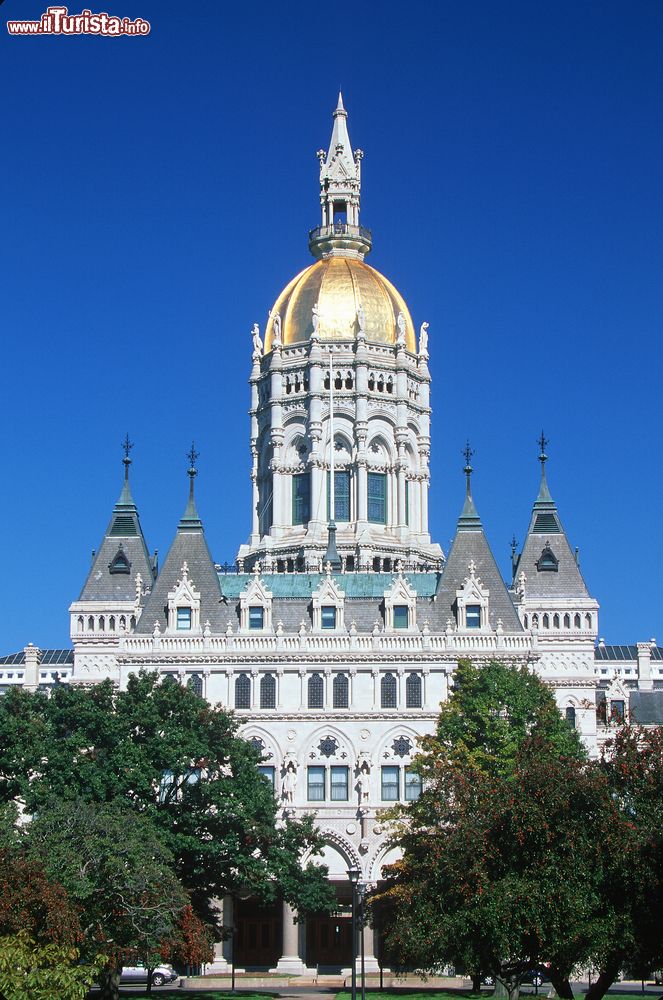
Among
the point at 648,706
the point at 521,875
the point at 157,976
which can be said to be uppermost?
the point at 648,706

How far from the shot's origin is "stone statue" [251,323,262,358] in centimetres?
14250

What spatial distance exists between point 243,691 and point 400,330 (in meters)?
44.6

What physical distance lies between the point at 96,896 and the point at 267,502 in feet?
231

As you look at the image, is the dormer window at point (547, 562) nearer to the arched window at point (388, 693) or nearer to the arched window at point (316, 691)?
the arched window at point (388, 693)

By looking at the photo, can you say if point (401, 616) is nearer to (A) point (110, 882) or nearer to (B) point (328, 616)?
(B) point (328, 616)

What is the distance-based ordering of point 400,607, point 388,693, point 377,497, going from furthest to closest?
point 377,497, point 400,607, point 388,693

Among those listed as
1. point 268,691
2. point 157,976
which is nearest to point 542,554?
point 268,691

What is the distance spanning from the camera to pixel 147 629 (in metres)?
108

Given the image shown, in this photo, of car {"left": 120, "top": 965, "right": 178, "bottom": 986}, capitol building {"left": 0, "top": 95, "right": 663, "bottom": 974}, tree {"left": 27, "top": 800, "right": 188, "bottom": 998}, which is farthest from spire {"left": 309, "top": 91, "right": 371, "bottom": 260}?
tree {"left": 27, "top": 800, "right": 188, "bottom": 998}

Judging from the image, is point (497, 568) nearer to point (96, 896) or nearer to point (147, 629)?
point (147, 629)

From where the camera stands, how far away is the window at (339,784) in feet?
338

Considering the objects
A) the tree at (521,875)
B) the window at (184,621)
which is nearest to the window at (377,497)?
the window at (184,621)

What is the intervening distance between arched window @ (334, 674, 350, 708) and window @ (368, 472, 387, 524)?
31.3 metres

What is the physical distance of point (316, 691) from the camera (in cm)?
10475
